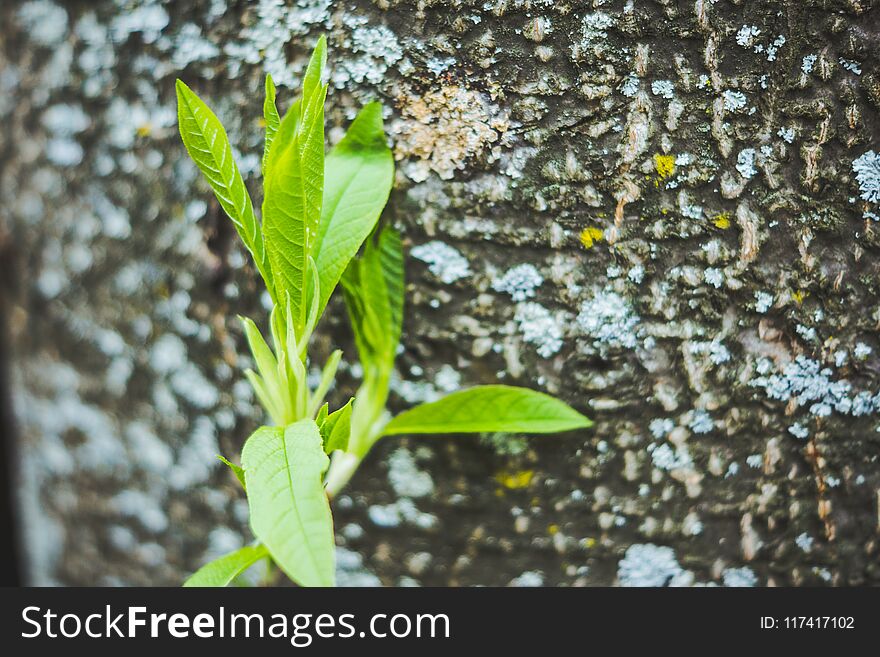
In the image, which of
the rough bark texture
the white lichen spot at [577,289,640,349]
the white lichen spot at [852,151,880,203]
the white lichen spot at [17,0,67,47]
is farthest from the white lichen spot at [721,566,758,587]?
the white lichen spot at [17,0,67,47]

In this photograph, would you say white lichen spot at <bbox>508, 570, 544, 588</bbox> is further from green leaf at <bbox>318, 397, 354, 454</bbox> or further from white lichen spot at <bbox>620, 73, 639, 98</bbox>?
white lichen spot at <bbox>620, 73, 639, 98</bbox>

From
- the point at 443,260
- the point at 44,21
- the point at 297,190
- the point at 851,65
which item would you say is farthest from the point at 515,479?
the point at 44,21

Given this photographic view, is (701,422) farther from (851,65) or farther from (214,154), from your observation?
(214,154)

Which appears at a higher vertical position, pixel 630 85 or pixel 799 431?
pixel 630 85

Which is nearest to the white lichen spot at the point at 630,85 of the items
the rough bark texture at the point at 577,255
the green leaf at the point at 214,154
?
the rough bark texture at the point at 577,255

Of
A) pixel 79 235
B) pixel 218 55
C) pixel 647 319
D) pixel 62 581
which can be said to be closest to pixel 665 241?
pixel 647 319

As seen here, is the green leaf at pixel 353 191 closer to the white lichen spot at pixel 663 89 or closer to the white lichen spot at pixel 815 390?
the white lichen spot at pixel 663 89
